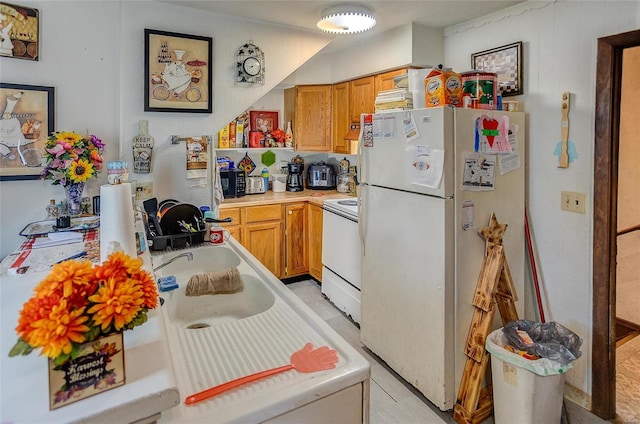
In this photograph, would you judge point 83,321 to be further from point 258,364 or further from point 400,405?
point 400,405

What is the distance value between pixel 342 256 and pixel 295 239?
76cm

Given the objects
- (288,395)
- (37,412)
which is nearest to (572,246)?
(288,395)

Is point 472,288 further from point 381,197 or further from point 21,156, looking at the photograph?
point 21,156

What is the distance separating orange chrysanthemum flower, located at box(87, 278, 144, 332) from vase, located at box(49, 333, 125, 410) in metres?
0.05

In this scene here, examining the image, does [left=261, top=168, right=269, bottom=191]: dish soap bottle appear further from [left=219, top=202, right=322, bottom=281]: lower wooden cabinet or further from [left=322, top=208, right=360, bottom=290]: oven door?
[left=322, top=208, right=360, bottom=290]: oven door

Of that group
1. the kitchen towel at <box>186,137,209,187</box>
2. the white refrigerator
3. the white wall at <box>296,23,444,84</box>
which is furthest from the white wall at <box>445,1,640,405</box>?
the kitchen towel at <box>186,137,209,187</box>

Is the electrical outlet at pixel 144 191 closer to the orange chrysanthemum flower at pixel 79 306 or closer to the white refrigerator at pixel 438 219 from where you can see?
the white refrigerator at pixel 438 219

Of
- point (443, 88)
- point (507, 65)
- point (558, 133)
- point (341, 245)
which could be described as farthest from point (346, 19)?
point (341, 245)

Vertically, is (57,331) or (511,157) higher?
(511,157)

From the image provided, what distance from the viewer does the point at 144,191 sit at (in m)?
2.40

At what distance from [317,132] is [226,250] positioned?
2.14 m

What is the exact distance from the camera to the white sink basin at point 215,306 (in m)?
1.60

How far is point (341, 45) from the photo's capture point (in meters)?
3.40

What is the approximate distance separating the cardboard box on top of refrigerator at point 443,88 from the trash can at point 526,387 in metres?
1.25
